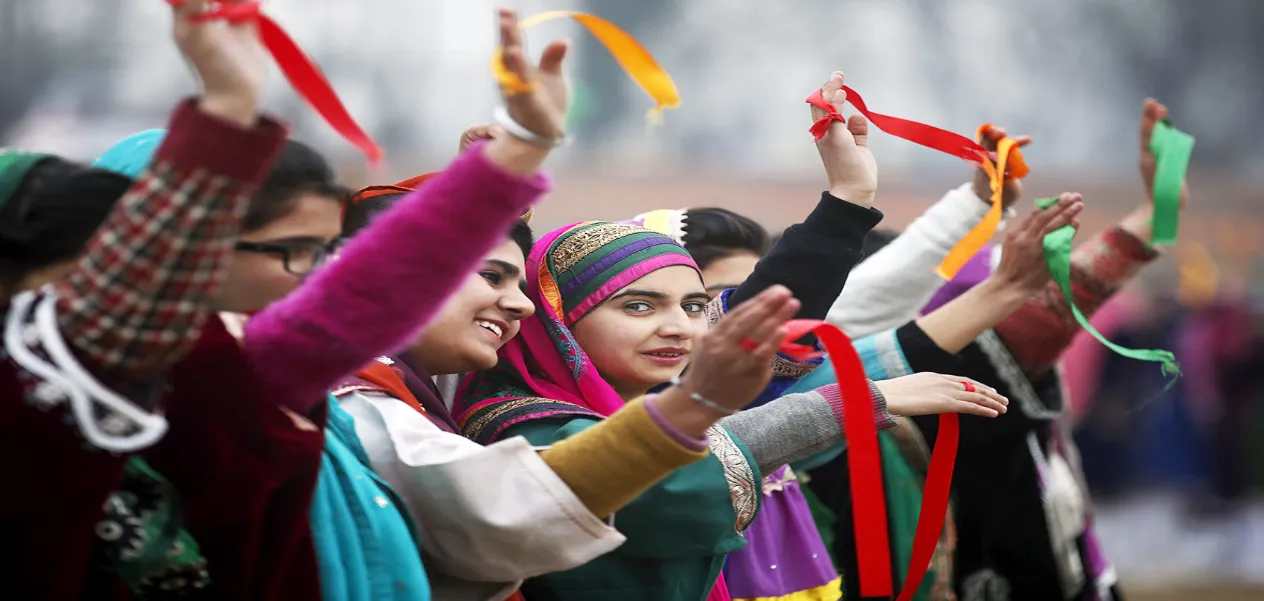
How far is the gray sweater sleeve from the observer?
7.09ft

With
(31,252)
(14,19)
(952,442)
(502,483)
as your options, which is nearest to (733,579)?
(952,442)

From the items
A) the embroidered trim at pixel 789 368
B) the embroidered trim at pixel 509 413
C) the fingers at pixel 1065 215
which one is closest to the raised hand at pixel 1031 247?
the fingers at pixel 1065 215

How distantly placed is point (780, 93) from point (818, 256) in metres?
14.2

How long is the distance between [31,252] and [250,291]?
272 mm

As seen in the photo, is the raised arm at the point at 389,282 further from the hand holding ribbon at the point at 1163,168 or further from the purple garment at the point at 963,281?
the purple garment at the point at 963,281

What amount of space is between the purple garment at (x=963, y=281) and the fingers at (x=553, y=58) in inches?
84.2

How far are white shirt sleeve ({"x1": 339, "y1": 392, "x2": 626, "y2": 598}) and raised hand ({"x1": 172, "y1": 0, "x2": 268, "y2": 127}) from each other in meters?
Result: 0.60

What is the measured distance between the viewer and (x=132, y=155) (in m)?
1.64

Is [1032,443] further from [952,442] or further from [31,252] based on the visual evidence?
[31,252]

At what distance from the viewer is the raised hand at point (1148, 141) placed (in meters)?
3.08

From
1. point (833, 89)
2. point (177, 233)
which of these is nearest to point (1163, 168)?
point (833, 89)

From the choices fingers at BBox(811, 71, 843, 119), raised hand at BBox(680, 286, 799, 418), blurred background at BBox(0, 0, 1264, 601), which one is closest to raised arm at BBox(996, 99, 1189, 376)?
fingers at BBox(811, 71, 843, 119)

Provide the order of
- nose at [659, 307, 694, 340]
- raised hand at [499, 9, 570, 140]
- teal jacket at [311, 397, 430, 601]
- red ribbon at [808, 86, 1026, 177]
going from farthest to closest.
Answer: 1. red ribbon at [808, 86, 1026, 177]
2. nose at [659, 307, 694, 340]
3. teal jacket at [311, 397, 430, 601]
4. raised hand at [499, 9, 570, 140]

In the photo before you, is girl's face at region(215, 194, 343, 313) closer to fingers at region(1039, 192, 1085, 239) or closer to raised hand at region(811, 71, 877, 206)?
A: raised hand at region(811, 71, 877, 206)
